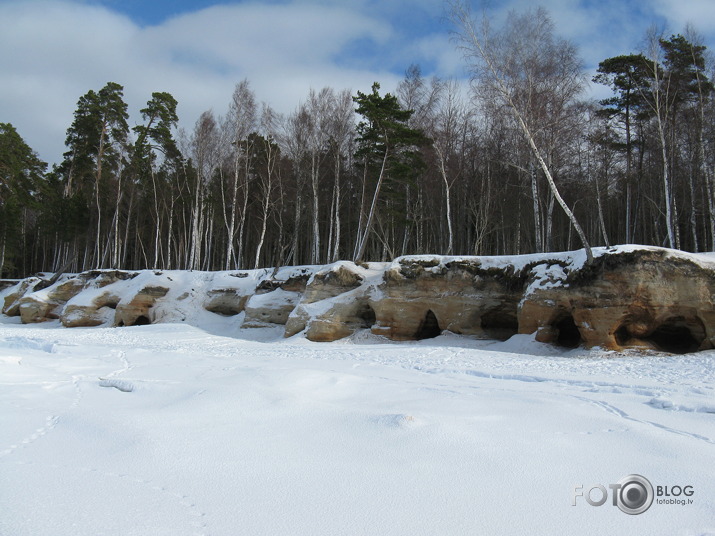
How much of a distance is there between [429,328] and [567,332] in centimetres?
514

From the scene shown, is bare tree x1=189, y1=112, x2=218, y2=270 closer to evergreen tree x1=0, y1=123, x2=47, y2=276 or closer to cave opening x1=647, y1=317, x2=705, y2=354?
evergreen tree x1=0, y1=123, x2=47, y2=276

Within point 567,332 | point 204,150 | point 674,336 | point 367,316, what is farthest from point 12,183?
point 674,336

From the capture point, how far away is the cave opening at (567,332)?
46.6ft

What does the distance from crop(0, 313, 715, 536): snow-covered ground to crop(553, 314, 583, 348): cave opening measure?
23.8 ft

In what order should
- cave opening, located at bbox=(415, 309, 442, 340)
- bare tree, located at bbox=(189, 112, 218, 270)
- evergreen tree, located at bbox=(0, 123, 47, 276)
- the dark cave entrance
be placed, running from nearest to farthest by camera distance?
the dark cave entrance → cave opening, located at bbox=(415, 309, 442, 340) → bare tree, located at bbox=(189, 112, 218, 270) → evergreen tree, located at bbox=(0, 123, 47, 276)

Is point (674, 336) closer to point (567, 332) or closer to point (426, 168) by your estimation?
point (567, 332)

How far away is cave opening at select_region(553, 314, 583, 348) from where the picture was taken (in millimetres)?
14193

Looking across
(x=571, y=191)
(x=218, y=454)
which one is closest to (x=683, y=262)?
(x=218, y=454)

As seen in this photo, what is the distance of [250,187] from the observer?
3197 centimetres

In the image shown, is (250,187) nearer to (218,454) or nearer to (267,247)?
(267,247)

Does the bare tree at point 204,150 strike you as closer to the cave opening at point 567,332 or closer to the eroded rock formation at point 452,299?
the eroded rock formation at point 452,299

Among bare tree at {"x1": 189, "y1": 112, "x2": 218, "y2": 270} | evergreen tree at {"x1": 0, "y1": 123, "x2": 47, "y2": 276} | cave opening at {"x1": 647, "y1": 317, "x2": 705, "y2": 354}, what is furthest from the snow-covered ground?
evergreen tree at {"x1": 0, "y1": 123, "x2": 47, "y2": 276}

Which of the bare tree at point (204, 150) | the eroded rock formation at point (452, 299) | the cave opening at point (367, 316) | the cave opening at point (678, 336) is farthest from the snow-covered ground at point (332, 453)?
the bare tree at point (204, 150)

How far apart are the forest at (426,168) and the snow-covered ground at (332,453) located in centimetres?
1029
